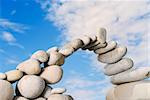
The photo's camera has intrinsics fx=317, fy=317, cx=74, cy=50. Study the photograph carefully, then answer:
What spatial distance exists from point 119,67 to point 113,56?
0.36ft

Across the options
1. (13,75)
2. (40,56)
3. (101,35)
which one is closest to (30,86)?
(13,75)

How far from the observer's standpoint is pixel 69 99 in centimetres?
227

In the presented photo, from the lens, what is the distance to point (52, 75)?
7.54ft

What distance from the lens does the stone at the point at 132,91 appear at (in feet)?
8.25

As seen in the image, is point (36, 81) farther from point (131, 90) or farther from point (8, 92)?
point (131, 90)

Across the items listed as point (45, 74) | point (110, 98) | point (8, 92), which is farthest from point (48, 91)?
point (110, 98)

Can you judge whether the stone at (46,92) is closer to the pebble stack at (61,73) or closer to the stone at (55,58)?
the pebble stack at (61,73)

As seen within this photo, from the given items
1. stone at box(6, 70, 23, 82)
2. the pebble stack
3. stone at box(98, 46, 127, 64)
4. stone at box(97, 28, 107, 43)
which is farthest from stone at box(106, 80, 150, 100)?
stone at box(6, 70, 23, 82)

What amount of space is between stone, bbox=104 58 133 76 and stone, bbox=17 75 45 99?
2.52ft

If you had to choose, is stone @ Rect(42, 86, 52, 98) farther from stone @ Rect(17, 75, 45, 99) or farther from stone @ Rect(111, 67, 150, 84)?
stone @ Rect(111, 67, 150, 84)

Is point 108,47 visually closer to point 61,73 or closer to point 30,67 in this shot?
point 61,73

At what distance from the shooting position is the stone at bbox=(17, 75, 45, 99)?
216 centimetres

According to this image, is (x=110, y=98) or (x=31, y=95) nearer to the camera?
(x=31, y=95)

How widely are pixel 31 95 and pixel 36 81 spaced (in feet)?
0.33
